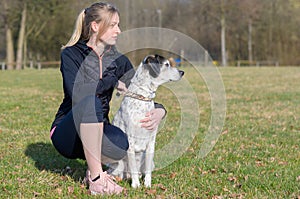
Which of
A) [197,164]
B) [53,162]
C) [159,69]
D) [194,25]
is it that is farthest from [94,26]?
[194,25]

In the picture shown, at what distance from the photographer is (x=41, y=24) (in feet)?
155

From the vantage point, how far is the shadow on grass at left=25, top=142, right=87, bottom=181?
5.56 metres

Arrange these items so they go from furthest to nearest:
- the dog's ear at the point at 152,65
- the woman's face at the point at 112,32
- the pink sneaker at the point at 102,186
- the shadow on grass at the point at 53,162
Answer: the shadow on grass at the point at 53,162
the dog's ear at the point at 152,65
the woman's face at the point at 112,32
the pink sneaker at the point at 102,186

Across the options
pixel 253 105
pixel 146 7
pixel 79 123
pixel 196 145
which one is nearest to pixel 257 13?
pixel 146 7

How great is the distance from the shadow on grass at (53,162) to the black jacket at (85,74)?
853 millimetres

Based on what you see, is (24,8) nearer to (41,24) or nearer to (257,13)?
(41,24)

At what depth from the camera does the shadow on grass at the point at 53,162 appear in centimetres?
556

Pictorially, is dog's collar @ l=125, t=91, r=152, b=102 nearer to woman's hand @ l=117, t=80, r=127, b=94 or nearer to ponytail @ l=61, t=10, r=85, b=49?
woman's hand @ l=117, t=80, r=127, b=94

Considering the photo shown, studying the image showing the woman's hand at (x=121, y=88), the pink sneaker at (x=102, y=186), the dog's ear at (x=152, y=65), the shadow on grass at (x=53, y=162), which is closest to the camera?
the pink sneaker at (x=102, y=186)

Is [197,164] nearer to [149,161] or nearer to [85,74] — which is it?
[149,161]

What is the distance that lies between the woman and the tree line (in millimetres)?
31083

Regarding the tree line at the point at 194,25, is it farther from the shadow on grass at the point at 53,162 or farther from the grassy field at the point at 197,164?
the shadow on grass at the point at 53,162

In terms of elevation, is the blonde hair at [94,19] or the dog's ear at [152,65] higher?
the blonde hair at [94,19]

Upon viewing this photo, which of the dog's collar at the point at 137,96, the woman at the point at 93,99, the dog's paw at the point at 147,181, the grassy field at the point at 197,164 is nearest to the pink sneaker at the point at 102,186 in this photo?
the woman at the point at 93,99
